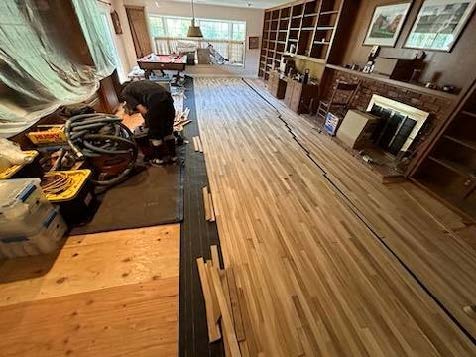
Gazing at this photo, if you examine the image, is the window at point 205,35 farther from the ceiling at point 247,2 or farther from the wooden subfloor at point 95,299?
the wooden subfloor at point 95,299

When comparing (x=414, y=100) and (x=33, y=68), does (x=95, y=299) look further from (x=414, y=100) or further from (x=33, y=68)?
(x=414, y=100)

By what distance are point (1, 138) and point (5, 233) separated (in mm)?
836

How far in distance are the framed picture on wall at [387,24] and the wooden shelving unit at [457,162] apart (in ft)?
5.33

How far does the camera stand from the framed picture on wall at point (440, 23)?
93.7 inches

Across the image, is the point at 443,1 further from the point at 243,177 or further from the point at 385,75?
the point at 243,177

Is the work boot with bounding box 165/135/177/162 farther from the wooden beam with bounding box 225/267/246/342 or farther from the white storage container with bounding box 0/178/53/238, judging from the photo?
the wooden beam with bounding box 225/267/246/342

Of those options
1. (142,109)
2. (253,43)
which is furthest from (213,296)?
(253,43)

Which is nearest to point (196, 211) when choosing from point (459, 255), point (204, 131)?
point (204, 131)

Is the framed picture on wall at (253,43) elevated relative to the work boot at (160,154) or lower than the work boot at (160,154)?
elevated

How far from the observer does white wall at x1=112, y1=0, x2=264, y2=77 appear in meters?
7.01

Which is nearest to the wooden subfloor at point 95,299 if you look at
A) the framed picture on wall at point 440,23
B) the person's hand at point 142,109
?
the person's hand at point 142,109

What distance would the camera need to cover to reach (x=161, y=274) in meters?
1.62

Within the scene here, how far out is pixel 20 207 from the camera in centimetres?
143

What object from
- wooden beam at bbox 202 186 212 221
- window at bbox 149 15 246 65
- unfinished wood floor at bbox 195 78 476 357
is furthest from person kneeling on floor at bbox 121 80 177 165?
window at bbox 149 15 246 65
